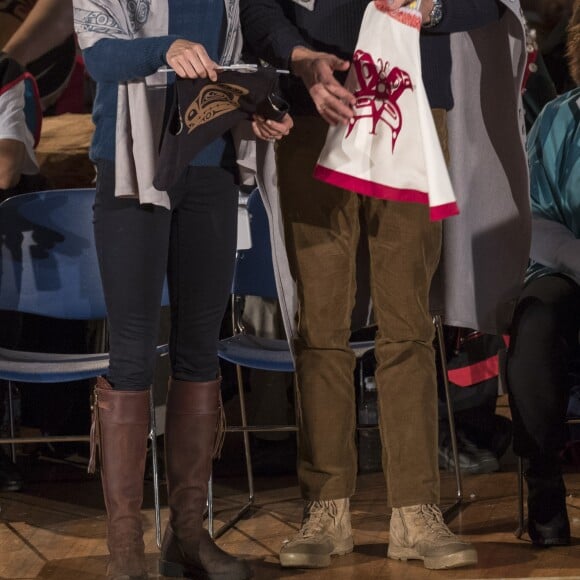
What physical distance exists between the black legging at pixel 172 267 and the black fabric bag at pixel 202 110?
97 mm

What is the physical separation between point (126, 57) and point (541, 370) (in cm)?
121

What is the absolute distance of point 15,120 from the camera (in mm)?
3572

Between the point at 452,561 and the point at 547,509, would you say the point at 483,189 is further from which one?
the point at 452,561

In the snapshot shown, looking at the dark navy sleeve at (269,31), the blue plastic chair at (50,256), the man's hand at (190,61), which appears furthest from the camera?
the blue plastic chair at (50,256)

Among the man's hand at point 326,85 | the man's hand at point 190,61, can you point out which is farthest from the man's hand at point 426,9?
the man's hand at point 190,61

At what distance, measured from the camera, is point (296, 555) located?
8.29ft

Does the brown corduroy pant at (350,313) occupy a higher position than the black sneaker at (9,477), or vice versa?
the brown corduroy pant at (350,313)

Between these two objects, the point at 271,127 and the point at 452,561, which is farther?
the point at 452,561

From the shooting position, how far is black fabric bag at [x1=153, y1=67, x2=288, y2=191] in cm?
220

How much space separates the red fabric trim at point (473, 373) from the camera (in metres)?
3.59

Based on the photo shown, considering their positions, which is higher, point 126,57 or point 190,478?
point 126,57

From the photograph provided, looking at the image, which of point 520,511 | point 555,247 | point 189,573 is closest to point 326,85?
point 555,247

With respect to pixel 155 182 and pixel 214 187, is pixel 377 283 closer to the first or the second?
pixel 214 187

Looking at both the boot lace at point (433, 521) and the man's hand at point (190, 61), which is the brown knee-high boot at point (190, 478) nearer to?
the boot lace at point (433, 521)
